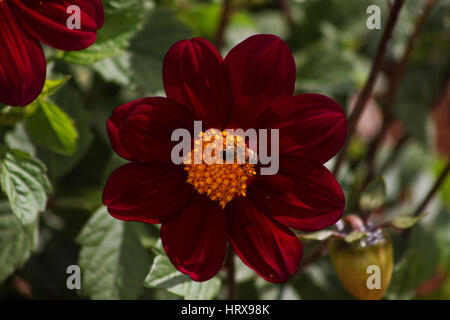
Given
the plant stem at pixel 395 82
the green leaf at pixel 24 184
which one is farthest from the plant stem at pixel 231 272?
the plant stem at pixel 395 82

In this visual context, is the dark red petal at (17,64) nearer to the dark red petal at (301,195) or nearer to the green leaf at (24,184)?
the green leaf at (24,184)

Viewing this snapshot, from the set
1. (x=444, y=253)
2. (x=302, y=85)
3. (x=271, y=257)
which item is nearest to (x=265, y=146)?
(x=271, y=257)

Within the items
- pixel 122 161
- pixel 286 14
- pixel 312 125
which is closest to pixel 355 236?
pixel 312 125

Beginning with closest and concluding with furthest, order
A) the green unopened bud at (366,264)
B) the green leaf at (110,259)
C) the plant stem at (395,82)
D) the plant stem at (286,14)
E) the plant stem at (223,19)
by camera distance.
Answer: the green unopened bud at (366,264) → the green leaf at (110,259) → the plant stem at (395,82) → the plant stem at (223,19) → the plant stem at (286,14)

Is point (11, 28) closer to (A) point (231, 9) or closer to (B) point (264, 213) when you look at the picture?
(B) point (264, 213)

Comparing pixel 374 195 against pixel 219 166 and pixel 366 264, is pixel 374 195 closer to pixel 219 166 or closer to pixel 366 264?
pixel 366 264

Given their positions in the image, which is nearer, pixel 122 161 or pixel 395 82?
pixel 122 161
